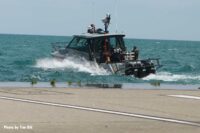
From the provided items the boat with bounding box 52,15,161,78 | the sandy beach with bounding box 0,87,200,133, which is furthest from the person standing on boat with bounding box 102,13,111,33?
the sandy beach with bounding box 0,87,200,133

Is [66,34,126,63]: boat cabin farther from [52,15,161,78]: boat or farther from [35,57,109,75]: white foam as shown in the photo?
[35,57,109,75]: white foam

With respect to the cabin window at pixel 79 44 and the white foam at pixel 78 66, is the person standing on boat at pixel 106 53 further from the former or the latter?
the cabin window at pixel 79 44

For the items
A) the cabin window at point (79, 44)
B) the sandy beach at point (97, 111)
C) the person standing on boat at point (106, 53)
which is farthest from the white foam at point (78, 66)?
the sandy beach at point (97, 111)

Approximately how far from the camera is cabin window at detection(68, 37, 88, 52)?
145 feet

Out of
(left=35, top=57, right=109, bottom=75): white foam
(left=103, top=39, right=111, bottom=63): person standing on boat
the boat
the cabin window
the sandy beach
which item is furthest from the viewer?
the cabin window

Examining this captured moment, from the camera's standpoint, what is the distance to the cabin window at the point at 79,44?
145 ft

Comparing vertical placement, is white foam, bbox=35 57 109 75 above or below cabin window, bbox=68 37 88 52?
below

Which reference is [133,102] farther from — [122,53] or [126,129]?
[122,53]

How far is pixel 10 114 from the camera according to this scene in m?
12.2

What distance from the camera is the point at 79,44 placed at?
45.2 metres


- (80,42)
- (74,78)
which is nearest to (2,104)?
(74,78)

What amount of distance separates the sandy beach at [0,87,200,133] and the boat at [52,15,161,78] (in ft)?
79.8

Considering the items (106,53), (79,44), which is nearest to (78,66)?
(79,44)

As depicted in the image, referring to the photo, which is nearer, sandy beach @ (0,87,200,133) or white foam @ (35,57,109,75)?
sandy beach @ (0,87,200,133)
